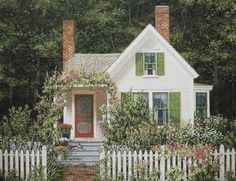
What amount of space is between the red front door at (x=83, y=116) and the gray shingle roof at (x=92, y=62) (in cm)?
150

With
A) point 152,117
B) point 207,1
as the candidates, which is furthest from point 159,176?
point 207,1

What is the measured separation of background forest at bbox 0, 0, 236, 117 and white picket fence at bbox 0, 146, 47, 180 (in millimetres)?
19455

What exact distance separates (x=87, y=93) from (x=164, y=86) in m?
4.01

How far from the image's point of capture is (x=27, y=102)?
136 feet

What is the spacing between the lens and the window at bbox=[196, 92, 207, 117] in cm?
3061

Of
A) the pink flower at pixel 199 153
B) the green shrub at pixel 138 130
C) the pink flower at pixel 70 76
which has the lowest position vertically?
the pink flower at pixel 199 153

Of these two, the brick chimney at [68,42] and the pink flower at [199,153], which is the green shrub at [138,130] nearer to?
the pink flower at [199,153]

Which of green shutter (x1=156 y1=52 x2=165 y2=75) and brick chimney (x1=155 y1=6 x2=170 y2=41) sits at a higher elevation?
brick chimney (x1=155 y1=6 x2=170 y2=41)

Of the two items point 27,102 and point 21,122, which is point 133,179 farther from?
point 27,102

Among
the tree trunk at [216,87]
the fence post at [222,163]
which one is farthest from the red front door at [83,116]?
the tree trunk at [216,87]

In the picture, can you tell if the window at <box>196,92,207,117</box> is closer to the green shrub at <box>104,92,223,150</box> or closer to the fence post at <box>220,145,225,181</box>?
the green shrub at <box>104,92,223,150</box>

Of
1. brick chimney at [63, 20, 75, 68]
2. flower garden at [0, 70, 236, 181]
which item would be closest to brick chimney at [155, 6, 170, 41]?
flower garden at [0, 70, 236, 181]

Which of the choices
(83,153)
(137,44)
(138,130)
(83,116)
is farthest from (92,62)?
(138,130)

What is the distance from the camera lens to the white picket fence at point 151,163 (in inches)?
714
